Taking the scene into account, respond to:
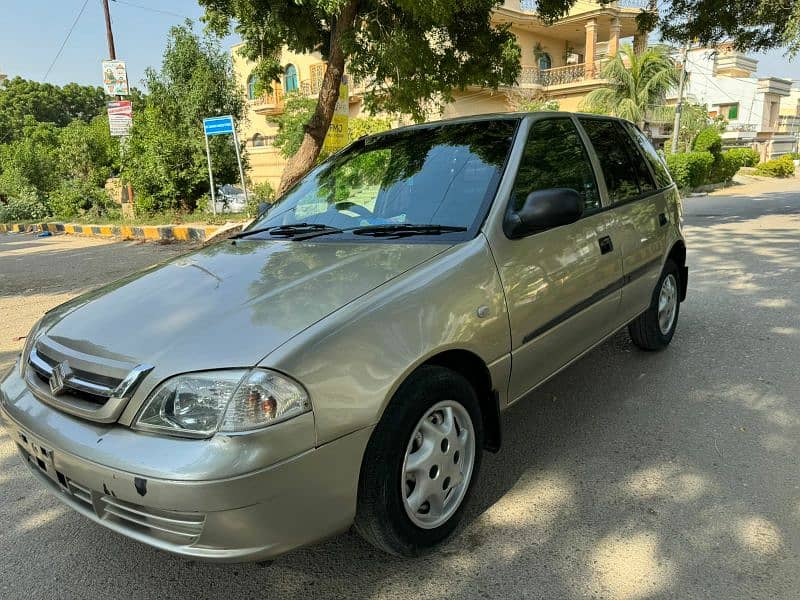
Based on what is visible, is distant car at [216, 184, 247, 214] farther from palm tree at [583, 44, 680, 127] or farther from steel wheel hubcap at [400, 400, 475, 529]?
palm tree at [583, 44, 680, 127]

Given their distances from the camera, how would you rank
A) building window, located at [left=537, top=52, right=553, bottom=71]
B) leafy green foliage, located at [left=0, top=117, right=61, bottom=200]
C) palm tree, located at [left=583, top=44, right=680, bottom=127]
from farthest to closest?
building window, located at [left=537, top=52, right=553, bottom=71] → palm tree, located at [left=583, top=44, right=680, bottom=127] → leafy green foliage, located at [left=0, top=117, right=61, bottom=200]

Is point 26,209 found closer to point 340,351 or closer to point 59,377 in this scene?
point 59,377

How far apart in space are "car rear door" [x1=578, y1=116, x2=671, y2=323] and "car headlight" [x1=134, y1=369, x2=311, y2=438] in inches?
94.0

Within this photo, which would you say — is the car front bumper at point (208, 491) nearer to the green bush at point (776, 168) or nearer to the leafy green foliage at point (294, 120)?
the leafy green foliage at point (294, 120)

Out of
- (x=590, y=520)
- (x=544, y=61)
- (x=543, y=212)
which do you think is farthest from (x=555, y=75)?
(x=590, y=520)

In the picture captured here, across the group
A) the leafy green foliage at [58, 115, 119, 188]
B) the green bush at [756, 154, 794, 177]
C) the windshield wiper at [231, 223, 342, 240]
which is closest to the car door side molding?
the windshield wiper at [231, 223, 342, 240]

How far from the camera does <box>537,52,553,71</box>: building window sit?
31516mm

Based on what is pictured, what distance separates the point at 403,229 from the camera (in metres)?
2.80

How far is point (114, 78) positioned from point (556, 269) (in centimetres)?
1558

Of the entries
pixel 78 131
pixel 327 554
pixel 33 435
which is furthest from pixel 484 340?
pixel 78 131

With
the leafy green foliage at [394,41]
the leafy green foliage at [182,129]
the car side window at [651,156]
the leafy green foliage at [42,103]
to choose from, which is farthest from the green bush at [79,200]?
the leafy green foliage at [42,103]

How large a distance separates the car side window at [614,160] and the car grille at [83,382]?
2.81 metres

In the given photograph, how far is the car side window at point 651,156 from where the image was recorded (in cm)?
425

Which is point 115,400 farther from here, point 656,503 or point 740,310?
point 740,310
